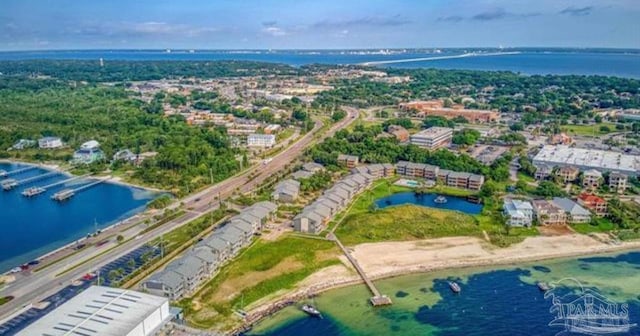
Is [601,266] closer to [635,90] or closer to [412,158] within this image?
[412,158]

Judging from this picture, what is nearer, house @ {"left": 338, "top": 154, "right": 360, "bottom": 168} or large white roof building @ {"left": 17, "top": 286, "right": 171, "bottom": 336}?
large white roof building @ {"left": 17, "top": 286, "right": 171, "bottom": 336}

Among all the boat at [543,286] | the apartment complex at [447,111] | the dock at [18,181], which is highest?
the apartment complex at [447,111]

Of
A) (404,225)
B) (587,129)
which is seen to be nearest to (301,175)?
(404,225)

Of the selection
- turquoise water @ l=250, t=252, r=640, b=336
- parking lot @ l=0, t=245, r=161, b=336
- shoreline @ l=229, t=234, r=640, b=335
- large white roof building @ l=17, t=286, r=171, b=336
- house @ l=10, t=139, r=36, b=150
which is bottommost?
turquoise water @ l=250, t=252, r=640, b=336

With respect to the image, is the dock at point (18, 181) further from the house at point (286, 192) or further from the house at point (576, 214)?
the house at point (576, 214)

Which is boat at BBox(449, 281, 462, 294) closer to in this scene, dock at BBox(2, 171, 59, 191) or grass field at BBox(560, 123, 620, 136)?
dock at BBox(2, 171, 59, 191)

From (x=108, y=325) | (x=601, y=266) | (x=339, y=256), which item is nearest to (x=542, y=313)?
(x=601, y=266)

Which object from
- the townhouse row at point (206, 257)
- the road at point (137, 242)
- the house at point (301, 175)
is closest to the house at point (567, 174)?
the house at point (301, 175)

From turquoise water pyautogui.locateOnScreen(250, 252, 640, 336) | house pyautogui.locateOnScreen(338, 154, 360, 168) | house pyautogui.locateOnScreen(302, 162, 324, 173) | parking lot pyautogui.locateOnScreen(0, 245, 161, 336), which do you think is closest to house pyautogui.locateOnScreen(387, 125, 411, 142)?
house pyautogui.locateOnScreen(338, 154, 360, 168)
